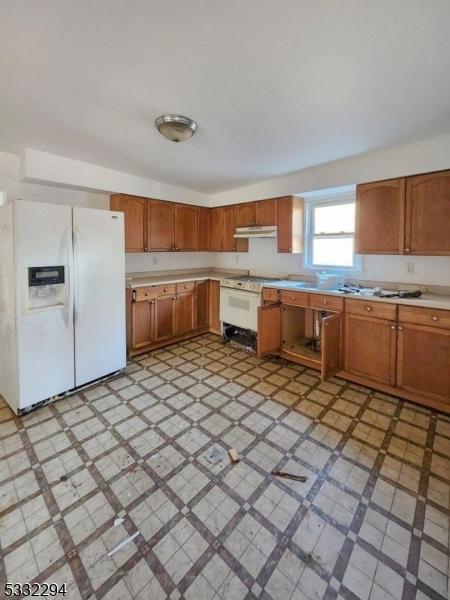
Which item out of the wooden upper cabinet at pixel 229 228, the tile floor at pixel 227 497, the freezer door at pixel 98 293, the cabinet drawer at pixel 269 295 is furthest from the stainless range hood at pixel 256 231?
the tile floor at pixel 227 497

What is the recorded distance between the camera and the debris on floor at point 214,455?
1845 millimetres

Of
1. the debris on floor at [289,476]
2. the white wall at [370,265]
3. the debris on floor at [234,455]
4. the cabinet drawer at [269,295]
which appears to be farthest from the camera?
the cabinet drawer at [269,295]

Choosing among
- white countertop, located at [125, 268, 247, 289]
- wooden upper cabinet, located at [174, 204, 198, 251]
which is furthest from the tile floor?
wooden upper cabinet, located at [174, 204, 198, 251]

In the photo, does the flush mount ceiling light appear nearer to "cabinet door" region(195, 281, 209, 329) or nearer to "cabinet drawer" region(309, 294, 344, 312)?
"cabinet drawer" region(309, 294, 344, 312)

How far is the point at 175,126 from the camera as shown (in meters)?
2.06

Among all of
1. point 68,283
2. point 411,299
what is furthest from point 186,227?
point 411,299

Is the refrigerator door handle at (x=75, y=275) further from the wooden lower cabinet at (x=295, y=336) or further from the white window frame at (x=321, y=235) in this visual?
the white window frame at (x=321, y=235)

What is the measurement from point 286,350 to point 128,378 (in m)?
1.87

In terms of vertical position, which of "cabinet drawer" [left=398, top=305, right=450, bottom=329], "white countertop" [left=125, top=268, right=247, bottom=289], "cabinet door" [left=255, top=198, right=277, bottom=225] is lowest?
"cabinet drawer" [left=398, top=305, right=450, bottom=329]

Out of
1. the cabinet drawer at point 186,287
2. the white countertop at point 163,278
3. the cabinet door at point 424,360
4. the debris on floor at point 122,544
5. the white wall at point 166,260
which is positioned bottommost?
the debris on floor at point 122,544

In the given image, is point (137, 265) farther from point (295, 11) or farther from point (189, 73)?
point (295, 11)

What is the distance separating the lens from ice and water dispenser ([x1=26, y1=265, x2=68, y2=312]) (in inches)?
90.8

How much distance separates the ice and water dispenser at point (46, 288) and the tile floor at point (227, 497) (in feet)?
3.00

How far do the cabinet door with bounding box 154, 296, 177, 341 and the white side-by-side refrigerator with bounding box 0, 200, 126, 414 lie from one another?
0.86m
